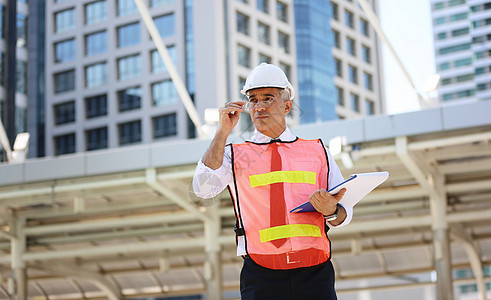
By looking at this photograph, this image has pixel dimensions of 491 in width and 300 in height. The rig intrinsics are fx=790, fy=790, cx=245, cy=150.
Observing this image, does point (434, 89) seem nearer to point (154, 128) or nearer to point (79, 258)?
point (79, 258)

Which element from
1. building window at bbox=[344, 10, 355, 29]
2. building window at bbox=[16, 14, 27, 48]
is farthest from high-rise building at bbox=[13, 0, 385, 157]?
building window at bbox=[16, 14, 27, 48]

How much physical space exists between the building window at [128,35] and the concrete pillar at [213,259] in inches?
1513

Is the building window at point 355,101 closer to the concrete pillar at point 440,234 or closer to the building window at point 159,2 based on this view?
the building window at point 159,2

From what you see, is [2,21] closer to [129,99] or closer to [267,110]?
[129,99]

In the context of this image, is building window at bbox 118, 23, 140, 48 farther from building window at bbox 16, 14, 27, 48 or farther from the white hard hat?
the white hard hat

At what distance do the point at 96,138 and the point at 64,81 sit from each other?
5572mm

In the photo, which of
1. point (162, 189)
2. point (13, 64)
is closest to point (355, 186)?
point (162, 189)

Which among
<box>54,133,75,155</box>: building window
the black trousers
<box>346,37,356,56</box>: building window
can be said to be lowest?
the black trousers

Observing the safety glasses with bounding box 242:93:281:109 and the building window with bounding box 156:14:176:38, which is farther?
the building window with bounding box 156:14:176:38

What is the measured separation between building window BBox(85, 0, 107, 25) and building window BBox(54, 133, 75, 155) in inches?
341

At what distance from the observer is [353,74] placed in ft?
208

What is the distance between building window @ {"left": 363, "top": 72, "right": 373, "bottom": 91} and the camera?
212 feet

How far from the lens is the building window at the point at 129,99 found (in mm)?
55416

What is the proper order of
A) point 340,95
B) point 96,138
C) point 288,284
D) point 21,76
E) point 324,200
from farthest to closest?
point 340,95, point 21,76, point 96,138, point 288,284, point 324,200
